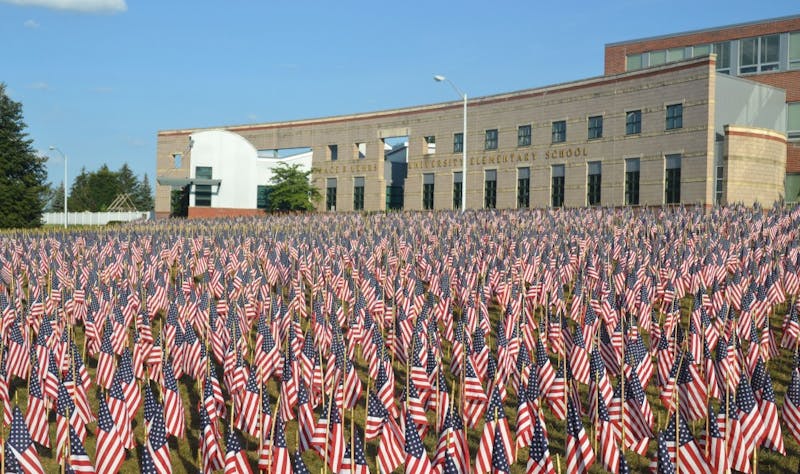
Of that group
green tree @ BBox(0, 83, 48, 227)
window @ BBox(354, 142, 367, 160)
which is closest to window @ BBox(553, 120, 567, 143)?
window @ BBox(354, 142, 367, 160)

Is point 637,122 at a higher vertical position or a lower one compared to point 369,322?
higher

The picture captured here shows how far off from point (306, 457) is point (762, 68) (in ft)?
177

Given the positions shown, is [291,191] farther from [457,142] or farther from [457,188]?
[457,142]

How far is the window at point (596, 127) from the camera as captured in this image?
51.9 metres

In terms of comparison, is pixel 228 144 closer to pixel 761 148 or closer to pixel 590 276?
pixel 761 148

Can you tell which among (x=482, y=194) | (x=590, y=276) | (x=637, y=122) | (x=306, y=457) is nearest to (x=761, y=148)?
(x=637, y=122)

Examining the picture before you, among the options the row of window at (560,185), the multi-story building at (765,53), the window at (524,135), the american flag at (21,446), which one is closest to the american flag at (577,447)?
the american flag at (21,446)

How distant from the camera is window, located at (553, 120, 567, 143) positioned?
5400 cm

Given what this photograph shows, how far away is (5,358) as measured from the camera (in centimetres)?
1647

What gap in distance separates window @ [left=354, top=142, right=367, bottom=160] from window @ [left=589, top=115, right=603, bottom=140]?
68.1 ft

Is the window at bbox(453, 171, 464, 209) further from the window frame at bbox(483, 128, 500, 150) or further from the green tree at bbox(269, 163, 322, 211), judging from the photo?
the green tree at bbox(269, 163, 322, 211)

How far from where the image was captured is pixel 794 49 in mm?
56875

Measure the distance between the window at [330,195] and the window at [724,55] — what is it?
29.5 m

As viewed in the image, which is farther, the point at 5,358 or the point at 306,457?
the point at 5,358
